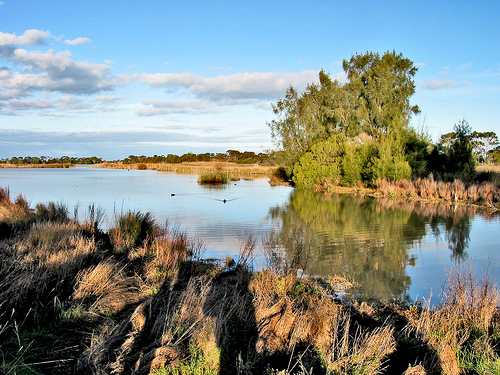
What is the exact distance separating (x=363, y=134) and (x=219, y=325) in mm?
31968

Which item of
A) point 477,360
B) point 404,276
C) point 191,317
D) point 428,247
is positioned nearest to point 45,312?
point 191,317

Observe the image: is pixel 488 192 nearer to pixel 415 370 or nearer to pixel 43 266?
pixel 415 370

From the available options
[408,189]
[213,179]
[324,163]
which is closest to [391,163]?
[408,189]

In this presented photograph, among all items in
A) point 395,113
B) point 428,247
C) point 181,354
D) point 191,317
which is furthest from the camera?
point 395,113

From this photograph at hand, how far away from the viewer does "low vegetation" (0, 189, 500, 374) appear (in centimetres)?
351

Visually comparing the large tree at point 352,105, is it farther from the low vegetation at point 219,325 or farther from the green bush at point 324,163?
the low vegetation at point 219,325

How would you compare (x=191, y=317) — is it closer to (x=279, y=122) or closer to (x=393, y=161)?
(x=393, y=161)

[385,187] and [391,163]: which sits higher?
[391,163]

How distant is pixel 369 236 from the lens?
1147 cm

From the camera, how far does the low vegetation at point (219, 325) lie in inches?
138

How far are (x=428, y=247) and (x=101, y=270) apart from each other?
8.33 metres

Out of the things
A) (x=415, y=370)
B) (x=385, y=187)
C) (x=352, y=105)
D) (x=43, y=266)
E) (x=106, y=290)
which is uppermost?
(x=352, y=105)

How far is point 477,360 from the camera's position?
3.63m

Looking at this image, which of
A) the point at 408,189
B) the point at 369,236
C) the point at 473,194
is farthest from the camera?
the point at 408,189
